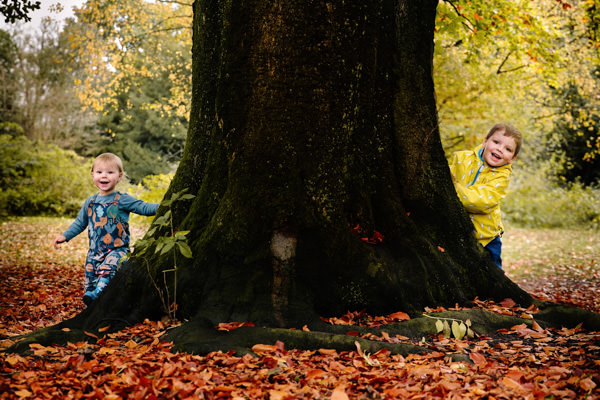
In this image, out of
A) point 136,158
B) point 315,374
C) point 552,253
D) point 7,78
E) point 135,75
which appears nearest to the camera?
point 315,374

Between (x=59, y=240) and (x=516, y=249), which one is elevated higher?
(x=59, y=240)

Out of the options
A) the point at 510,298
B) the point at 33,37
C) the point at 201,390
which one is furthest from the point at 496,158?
the point at 33,37

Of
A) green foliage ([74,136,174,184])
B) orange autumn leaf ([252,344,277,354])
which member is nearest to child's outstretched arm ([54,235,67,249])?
orange autumn leaf ([252,344,277,354])

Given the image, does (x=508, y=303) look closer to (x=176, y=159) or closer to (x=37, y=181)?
(x=37, y=181)

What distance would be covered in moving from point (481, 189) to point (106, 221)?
12.0 feet

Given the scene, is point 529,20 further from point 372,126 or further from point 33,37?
point 33,37

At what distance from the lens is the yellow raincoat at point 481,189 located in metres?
4.36

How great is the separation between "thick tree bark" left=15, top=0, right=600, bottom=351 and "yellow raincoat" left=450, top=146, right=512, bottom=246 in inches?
34.8

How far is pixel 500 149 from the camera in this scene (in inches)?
172

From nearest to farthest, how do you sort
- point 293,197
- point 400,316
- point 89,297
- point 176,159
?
point 293,197 → point 400,316 → point 89,297 → point 176,159

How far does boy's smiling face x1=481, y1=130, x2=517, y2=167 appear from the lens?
435 cm

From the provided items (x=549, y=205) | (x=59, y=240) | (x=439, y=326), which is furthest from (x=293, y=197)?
(x=549, y=205)

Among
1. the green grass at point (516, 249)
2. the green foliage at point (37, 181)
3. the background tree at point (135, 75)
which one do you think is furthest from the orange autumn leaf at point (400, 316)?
the green foliage at point (37, 181)

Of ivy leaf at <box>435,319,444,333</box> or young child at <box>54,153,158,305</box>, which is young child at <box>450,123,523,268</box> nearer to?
ivy leaf at <box>435,319,444,333</box>
